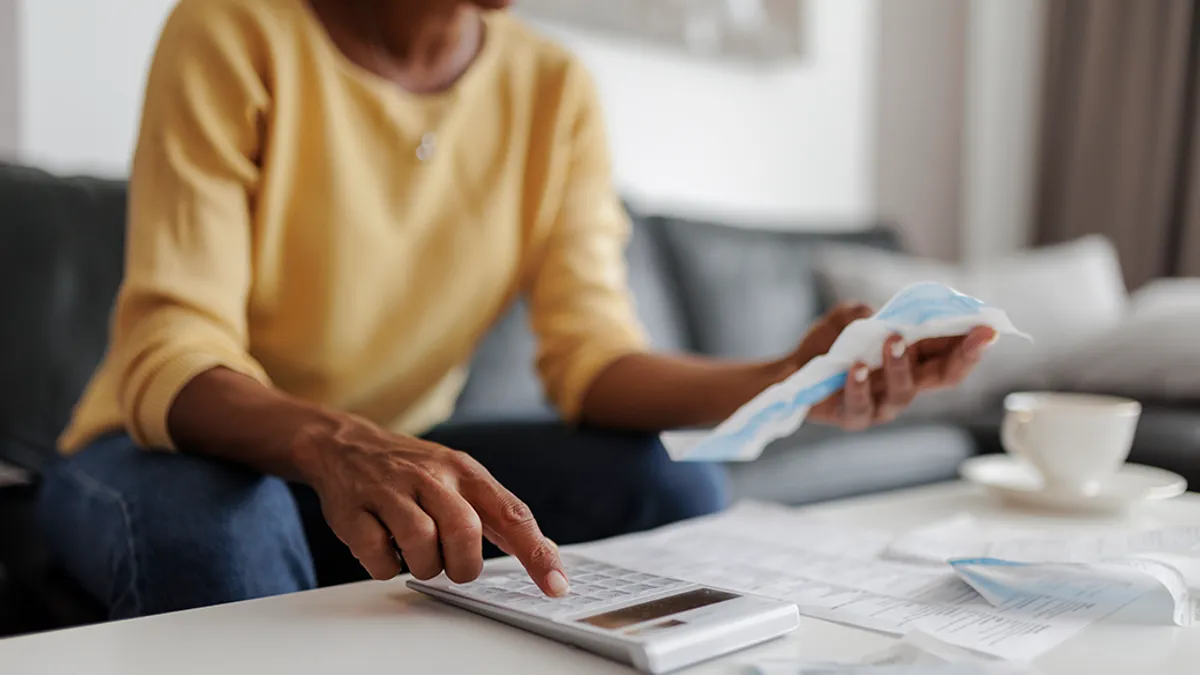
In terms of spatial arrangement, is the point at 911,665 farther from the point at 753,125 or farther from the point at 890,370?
the point at 753,125

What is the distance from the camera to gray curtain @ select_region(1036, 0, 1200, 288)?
9.12ft

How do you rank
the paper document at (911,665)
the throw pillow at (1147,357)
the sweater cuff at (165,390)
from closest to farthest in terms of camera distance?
the paper document at (911,665), the sweater cuff at (165,390), the throw pillow at (1147,357)

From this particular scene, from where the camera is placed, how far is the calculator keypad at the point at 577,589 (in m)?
0.51

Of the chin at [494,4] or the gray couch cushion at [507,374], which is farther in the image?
the gray couch cushion at [507,374]

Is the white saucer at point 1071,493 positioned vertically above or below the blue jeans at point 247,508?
below

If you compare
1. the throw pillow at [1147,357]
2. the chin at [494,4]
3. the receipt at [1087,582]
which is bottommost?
the throw pillow at [1147,357]

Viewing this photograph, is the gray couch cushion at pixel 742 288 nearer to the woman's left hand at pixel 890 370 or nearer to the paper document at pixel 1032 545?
the woman's left hand at pixel 890 370

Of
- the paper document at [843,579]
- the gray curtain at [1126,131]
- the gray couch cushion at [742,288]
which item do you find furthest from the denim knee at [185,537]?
the gray curtain at [1126,131]

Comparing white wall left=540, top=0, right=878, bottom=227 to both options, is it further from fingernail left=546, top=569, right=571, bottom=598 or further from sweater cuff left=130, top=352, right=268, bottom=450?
fingernail left=546, top=569, right=571, bottom=598

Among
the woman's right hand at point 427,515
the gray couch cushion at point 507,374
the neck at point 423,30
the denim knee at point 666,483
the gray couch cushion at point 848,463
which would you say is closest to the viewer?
the woman's right hand at point 427,515

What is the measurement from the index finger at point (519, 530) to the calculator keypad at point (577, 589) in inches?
0.4

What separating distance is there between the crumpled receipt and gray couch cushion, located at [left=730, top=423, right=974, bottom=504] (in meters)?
0.70

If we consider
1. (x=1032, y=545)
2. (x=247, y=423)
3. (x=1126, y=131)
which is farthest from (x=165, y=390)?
(x=1126, y=131)

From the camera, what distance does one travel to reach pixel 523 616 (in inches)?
19.7
